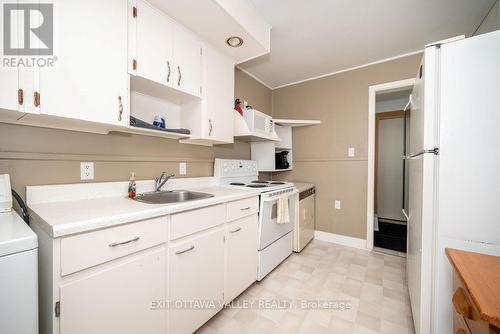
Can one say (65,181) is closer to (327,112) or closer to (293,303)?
(293,303)

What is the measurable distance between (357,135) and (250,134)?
1.53 metres

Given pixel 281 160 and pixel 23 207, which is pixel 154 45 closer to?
pixel 23 207

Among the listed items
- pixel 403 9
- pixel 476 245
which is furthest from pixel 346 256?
pixel 403 9

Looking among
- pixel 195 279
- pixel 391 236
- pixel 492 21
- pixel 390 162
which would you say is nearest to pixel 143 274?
pixel 195 279

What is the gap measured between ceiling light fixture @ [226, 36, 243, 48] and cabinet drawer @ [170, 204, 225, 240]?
4.58 ft

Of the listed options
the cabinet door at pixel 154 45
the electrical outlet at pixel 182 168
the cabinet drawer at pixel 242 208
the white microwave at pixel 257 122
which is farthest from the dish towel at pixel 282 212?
the cabinet door at pixel 154 45

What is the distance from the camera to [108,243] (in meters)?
0.87

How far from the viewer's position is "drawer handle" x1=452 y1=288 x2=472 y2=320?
2.19 feet

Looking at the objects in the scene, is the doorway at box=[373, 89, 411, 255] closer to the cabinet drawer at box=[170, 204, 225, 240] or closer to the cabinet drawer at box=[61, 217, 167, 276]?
the cabinet drawer at box=[170, 204, 225, 240]

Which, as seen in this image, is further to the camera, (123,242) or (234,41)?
(234,41)

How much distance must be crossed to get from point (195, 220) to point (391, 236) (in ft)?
10.3

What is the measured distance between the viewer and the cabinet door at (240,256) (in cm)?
151

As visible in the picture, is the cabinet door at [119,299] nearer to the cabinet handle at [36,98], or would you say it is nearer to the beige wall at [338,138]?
the cabinet handle at [36,98]

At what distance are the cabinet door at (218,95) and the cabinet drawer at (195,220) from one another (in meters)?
0.71
